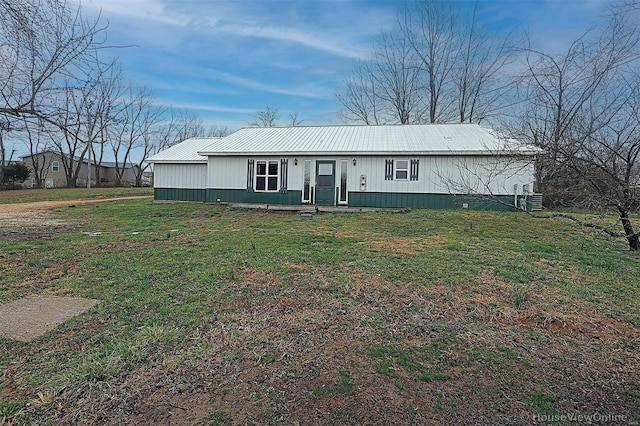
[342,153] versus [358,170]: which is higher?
[342,153]

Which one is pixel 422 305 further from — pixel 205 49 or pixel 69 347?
pixel 205 49

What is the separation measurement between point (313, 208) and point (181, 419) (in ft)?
42.9

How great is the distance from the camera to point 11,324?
12.5 ft

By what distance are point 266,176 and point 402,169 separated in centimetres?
569

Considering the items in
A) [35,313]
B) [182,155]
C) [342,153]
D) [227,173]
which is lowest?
[35,313]

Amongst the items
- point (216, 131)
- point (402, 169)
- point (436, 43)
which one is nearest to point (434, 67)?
point (436, 43)

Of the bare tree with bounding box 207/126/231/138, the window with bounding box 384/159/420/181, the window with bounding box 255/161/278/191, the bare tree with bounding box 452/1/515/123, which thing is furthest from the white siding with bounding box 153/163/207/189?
the bare tree with bounding box 207/126/231/138

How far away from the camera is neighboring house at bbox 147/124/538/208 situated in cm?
1454

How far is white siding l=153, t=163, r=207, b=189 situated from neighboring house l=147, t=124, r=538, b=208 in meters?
0.06

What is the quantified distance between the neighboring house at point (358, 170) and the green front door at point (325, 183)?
41 millimetres

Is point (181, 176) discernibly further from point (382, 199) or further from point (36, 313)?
point (36, 313)

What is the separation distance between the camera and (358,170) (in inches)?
607

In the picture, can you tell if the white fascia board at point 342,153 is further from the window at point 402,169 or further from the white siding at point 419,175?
the window at point 402,169

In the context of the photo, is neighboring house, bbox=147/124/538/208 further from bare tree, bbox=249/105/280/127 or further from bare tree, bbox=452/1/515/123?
bare tree, bbox=249/105/280/127
